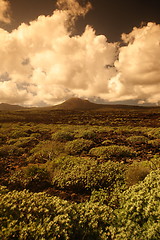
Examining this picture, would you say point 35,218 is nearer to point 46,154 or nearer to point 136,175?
point 136,175

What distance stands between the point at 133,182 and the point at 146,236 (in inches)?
96.4

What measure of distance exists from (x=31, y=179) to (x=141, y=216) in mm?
5225

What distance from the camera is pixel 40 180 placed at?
275 inches

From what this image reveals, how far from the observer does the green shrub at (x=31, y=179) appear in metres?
6.68

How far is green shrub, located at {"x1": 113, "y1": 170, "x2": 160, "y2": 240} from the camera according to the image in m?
3.22

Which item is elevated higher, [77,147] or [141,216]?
[141,216]

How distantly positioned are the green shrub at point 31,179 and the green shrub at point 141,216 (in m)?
4.05

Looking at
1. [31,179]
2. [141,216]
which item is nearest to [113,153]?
[31,179]

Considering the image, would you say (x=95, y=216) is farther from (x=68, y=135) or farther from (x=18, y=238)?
(x=68, y=135)

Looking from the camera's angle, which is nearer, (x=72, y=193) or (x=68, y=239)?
(x=68, y=239)

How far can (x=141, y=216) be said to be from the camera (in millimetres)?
3703

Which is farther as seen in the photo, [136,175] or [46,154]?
[46,154]

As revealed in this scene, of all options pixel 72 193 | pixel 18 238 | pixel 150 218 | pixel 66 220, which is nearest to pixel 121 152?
pixel 72 193

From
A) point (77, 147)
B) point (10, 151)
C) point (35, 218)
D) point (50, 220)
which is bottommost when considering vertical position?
point (10, 151)
